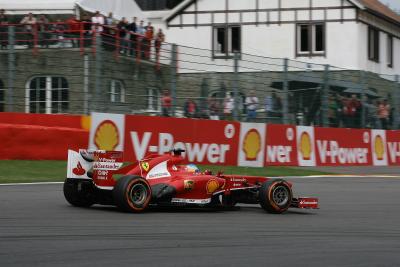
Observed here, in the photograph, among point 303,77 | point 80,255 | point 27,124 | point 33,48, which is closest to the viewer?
point 80,255

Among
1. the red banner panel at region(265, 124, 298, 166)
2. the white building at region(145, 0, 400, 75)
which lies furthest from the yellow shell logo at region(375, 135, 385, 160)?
the white building at region(145, 0, 400, 75)

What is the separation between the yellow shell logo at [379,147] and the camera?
2142 centimetres

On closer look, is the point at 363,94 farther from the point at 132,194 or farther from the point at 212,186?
the point at 132,194

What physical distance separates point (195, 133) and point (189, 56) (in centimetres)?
161

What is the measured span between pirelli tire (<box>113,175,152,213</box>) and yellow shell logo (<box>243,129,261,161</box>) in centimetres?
951

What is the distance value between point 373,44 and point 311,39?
313cm

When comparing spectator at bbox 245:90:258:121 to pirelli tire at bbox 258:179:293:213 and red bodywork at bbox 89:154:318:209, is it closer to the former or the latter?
pirelli tire at bbox 258:179:293:213

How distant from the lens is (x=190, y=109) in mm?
17250

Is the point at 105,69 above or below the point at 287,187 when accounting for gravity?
above

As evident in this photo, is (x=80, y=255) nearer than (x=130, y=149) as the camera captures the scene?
Yes

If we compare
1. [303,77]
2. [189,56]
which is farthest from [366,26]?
[189,56]

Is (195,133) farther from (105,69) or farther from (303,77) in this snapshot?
(303,77)

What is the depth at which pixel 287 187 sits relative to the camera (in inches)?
367

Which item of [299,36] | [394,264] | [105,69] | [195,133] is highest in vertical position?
[299,36]
